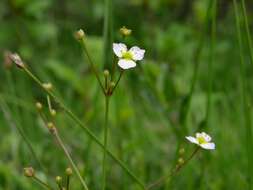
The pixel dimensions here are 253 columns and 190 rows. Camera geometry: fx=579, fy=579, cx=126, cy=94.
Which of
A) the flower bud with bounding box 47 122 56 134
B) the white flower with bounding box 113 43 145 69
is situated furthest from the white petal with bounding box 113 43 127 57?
the flower bud with bounding box 47 122 56 134

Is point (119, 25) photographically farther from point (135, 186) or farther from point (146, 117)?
point (135, 186)

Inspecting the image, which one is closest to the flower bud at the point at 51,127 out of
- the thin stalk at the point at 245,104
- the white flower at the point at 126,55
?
the white flower at the point at 126,55

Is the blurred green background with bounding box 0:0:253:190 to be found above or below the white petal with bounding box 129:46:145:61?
below

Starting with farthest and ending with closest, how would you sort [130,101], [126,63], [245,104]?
[130,101] → [245,104] → [126,63]

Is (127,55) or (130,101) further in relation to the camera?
(130,101)

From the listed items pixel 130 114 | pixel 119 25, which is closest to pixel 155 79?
pixel 130 114

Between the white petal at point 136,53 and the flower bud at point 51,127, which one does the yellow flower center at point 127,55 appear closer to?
the white petal at point 136,53

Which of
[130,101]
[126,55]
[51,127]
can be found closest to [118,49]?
[126,55]

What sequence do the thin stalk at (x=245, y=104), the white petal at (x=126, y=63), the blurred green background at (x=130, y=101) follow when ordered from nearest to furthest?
the white petal at (x=126, y=63) → the thin stalk at (x=245, y=104) → the blurred green background at (x=130, y=101)

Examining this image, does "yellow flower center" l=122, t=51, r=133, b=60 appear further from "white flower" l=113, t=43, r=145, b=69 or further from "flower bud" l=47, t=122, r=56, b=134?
"flower bud" l=47, t=122, r=56, b=134

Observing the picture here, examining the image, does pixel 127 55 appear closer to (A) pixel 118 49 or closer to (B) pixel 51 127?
(A) pixel 118 49
